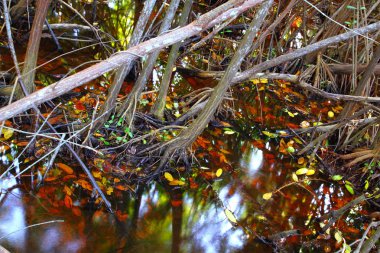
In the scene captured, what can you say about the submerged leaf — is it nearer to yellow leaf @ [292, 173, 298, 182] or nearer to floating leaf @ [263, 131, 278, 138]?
yellow leaf @ [292, 173, 298, 182]

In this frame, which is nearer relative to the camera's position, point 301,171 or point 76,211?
point 76,211

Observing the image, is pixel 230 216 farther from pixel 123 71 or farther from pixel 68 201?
pixel 123 71

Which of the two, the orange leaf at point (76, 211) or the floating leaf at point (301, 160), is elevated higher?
the orange leaf at point (76, 211)

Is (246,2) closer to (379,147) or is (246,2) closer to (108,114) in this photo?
(108,114)

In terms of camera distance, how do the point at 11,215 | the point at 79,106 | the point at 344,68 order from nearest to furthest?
the point at 11,215 → the point at 79,106 → the point at 344,68

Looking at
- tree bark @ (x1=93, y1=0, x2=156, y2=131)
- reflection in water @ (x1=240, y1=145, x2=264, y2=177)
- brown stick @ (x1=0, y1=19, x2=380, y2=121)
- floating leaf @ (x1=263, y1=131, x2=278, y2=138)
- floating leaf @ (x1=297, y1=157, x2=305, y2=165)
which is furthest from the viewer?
floating leaf @ (x1=263, y1=131, x2=278, y2=138)

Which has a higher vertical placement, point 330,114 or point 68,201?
point 68,201

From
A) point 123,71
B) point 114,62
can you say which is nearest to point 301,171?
point 123,71

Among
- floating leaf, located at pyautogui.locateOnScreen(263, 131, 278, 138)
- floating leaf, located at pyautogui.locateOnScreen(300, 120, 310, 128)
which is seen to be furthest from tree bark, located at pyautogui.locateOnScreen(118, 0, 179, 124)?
floating leaf, located at pyautogui.locateOnScreen(300, 120, 310, 128)

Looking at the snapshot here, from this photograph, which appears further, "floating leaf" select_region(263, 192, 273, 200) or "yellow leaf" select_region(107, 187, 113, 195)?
"floating leaf" select_region(263, 192, 273, 200)

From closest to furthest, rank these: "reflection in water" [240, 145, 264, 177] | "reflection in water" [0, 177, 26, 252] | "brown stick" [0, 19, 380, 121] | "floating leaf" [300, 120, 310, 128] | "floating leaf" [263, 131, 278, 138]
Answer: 1. "brown stick" [0, 19, 380, 121]
2. "reflection in water" [0, 177, 26, 252]
3. "reflection in water" [240, 145, 264, 177]
4. "floating leaf" [263, 131, 278, 138]
5. "floating leaf" [300, 120, 310, 128]

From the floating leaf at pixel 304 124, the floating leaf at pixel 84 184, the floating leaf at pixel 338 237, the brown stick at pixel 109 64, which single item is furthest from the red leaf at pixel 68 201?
the floating leaf at pixel 304 124

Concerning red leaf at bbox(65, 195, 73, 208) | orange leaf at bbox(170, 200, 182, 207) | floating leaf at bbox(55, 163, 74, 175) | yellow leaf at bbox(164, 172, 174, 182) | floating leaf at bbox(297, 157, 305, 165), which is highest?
floating leaf at bbox(55, 163, 74, 175)

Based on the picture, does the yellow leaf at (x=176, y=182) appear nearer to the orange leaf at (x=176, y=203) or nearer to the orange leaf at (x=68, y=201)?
the orange leaf at (x=176, y=203)
